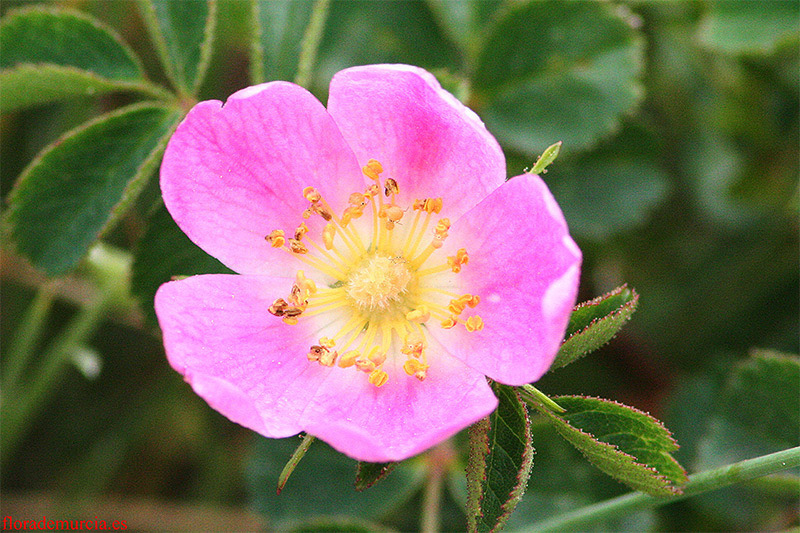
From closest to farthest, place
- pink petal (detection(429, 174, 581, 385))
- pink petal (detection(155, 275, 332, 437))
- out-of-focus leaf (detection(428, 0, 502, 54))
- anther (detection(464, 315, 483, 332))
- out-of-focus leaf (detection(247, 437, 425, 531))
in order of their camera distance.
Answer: pink petal (detection(429, 174, 581, 385)), pink petal (detection(155, 275, 332, 437)), anther (detection(464, 315, 483, 332)), out-of-focus leaf (detection(247, 437, 425, 531)), out-of-focus leaf (detection(428, 0, 502, 54))

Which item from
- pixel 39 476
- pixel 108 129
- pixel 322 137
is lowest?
pixel 39 476

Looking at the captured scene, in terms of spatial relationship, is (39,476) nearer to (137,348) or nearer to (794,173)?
(137,348)

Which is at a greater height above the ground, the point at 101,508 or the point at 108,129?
the point at 108,129

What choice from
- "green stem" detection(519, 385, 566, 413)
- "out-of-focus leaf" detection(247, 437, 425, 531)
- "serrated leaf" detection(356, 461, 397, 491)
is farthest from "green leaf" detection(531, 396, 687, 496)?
"out-of-focus leaf" detection(247, 437, 425, 531)

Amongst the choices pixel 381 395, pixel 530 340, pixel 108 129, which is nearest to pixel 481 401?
pixel 530 340

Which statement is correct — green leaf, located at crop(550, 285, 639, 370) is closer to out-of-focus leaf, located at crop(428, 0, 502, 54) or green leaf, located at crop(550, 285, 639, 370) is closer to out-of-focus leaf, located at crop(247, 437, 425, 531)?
out-of-focus leaf, located at crop(247, 437, 425, 531)

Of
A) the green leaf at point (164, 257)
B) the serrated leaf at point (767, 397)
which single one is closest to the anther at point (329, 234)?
the green leaf at point (164, 257)
